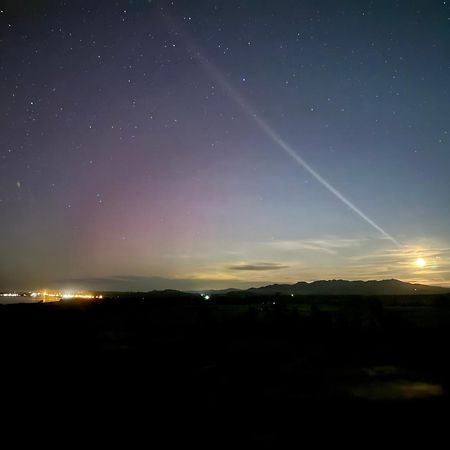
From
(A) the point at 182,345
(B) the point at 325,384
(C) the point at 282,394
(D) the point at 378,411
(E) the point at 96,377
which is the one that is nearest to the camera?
(D) the point at 378,411

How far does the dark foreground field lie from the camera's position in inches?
468

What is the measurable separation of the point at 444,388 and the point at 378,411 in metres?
4.88

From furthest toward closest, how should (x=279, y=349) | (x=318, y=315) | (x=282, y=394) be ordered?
(x=318, y=315)
(x=279, y=349)
(x=282, y=394)

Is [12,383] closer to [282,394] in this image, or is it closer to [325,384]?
[282,394]

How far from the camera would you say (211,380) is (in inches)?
726

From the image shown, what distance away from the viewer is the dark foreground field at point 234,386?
468 inches

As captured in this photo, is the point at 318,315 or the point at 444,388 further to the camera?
the point at 318,315

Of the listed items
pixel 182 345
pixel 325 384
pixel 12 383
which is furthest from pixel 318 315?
pixel 12 383

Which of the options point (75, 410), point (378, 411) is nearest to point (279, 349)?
point (378, 411)

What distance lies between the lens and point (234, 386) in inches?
680

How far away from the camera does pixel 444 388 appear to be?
55.6 ft

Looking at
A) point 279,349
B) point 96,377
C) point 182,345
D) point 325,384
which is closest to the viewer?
point 325,384

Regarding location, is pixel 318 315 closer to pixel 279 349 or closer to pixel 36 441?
pixel 279 349

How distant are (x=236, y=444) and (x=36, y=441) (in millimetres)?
5419
